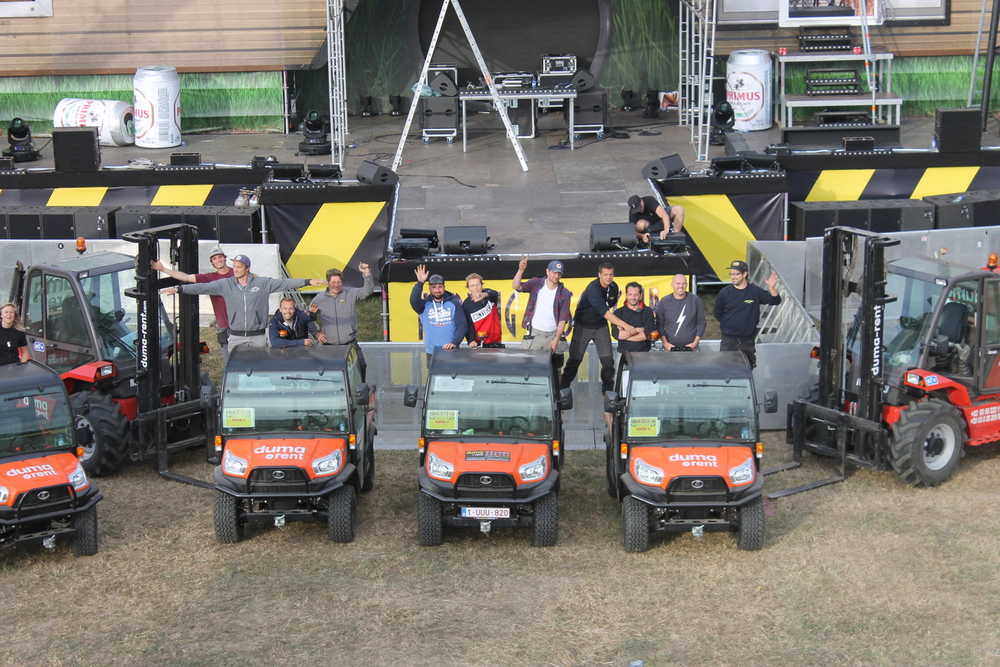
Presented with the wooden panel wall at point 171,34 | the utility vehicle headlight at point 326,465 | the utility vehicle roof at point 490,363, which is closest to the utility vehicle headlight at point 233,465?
the utility vehicle headlight at point 326,465

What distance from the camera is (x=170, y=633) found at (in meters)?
11.9

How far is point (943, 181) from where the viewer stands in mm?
23094

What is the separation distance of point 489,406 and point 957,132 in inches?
484

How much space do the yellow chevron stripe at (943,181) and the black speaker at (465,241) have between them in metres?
7.32

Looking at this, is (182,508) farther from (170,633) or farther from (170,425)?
(170,633)

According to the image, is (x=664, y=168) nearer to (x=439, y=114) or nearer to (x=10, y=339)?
(x=439, y=114)

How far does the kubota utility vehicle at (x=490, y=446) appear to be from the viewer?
43.2ft

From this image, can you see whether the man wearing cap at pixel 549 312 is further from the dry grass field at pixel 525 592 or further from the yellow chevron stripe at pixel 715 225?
the yellow chevron stripe at pixel 715 225

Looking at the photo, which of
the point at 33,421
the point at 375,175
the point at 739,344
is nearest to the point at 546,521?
the point at 739,344

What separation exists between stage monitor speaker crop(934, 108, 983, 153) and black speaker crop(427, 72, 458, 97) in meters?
9.47

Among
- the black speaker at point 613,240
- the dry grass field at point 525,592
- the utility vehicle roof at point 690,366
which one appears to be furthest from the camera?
the black speaker at point 613,240

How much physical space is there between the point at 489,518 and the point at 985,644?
4.08 meters

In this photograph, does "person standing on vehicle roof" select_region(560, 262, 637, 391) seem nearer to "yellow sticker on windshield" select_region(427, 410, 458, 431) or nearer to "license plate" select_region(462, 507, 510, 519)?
"yellow sticker on windshield" select_region(427, 410, 458, 431)

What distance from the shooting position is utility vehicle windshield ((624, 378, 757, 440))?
1330 centimetres
